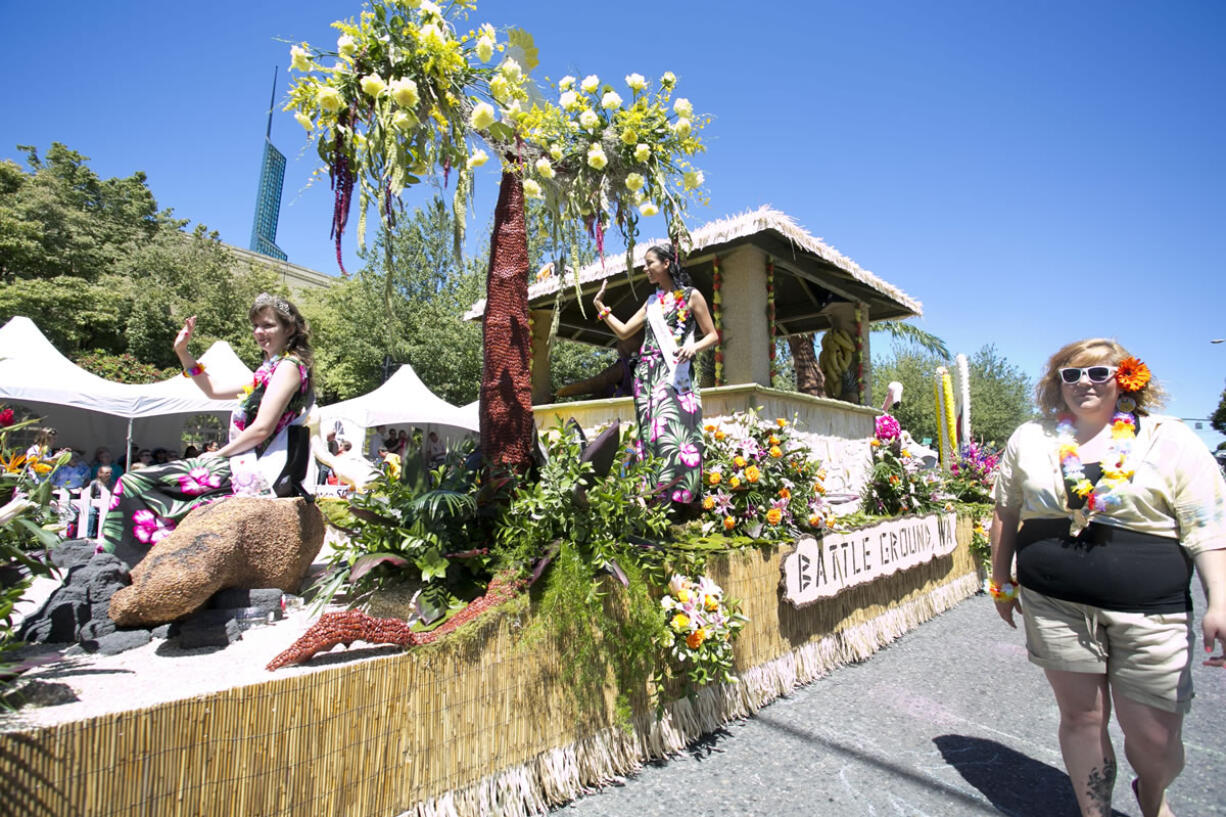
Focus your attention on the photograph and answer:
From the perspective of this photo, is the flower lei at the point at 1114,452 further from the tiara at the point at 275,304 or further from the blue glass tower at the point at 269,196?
the blue glass tower at the point at 269,196

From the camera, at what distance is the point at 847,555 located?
4.33 m

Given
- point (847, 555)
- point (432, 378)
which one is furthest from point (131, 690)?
point (432, 378)

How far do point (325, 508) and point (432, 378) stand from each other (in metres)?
18.5

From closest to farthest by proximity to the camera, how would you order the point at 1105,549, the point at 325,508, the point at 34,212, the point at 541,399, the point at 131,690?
the point at 131,690 → the point at 1105,549 → the point at 325,508 → the point at 541,399 → the point at 34,212

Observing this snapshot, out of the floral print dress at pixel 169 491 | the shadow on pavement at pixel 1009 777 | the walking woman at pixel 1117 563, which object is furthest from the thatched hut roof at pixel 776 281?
the shadow on pavement at pixel 1009 777

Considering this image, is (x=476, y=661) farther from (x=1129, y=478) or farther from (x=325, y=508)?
(x=325, y=508)

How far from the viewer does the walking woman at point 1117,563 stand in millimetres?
1963

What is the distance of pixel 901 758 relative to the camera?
2867 mm

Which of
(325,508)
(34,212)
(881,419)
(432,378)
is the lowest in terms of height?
(325,508)

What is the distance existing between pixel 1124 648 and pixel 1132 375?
0.96 metres

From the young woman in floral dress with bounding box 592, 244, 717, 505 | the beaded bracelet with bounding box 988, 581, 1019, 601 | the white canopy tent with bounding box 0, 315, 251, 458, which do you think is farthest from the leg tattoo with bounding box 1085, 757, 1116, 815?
the white canopy tent with bounding box 0, 315, 251, 458

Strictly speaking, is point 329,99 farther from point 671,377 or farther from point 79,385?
point 79,385

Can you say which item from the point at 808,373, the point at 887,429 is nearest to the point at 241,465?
the point at 887,429

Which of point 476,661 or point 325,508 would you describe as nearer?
point 476,661
